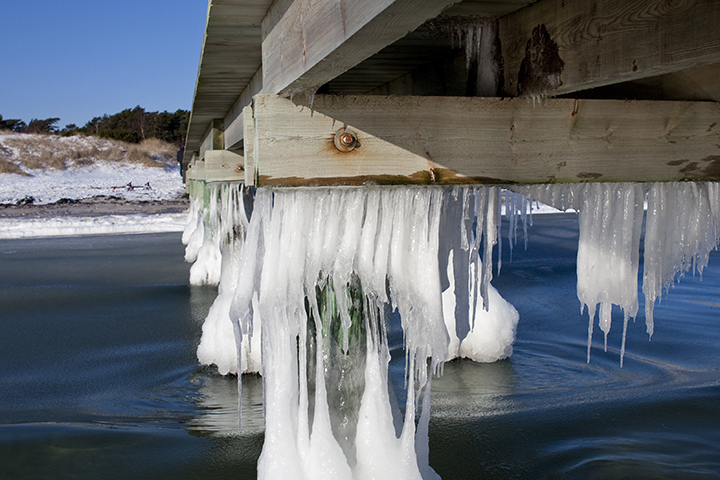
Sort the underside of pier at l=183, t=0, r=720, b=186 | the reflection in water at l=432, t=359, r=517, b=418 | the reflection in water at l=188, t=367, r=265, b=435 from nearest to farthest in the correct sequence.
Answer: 1. the underside of pier at l=183, t=0, r=720, b=186
2. the reflection in water at l=188, t=367, r=265, b=435
3. the reflection in water at l=432, t=359, r=517, b=418

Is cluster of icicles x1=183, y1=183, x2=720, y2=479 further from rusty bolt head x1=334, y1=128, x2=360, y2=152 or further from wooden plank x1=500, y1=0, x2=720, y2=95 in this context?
wooden plank x1=500, y1=0, x2=720, y2=95

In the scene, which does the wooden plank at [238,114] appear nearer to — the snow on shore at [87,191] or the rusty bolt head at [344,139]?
the rusty bolt head at [344,139]

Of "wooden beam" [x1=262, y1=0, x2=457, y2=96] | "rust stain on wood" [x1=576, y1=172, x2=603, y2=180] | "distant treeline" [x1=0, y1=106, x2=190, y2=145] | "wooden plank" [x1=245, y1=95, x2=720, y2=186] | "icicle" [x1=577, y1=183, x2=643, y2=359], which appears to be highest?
"distant treeline" [x1=0, y1=106, x2=190, y2=145]

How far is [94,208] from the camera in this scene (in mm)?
24688

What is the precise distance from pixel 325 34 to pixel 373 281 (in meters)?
1.12

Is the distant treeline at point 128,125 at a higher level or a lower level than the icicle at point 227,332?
higher

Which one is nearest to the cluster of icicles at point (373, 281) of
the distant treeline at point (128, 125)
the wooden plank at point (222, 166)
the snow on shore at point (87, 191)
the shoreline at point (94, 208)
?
the wooden plank at point (222, 166)

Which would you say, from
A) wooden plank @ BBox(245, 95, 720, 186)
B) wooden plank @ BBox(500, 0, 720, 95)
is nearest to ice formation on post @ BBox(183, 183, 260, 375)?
wooden plank @ BBox(245, 95, 720, 186)

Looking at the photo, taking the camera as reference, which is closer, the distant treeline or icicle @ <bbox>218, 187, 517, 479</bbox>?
icicle @ <bbox>218, 187, 517, 479</bbox>

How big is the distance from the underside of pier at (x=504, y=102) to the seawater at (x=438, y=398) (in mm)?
2122

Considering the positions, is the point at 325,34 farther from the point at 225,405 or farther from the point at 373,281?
the point at 225,405

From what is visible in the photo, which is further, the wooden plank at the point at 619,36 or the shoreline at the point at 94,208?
the shoreline at the point at 94,208

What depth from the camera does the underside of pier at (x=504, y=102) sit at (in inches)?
80.0

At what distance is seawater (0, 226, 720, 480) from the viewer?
12.9 feet
